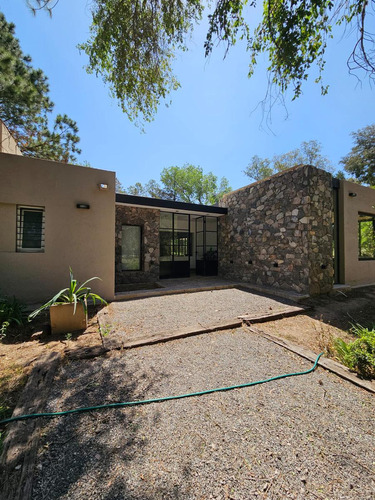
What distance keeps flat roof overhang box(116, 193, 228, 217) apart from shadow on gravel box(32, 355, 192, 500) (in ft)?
18.1

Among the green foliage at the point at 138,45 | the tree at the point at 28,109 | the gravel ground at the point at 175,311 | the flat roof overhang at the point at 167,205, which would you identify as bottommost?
the gravel ground at the point at 175,311

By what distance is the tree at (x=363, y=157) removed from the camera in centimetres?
1420

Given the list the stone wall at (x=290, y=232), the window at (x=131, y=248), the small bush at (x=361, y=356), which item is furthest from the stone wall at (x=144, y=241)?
the small bush at (x=361, y=356)

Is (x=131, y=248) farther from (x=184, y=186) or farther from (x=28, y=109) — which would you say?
(x=184, y=186)

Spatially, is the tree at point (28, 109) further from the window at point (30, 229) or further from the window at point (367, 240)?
the window at point (367, 240)

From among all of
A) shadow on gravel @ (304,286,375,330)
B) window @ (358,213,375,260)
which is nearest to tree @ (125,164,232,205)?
window @ (358,213,375,260)

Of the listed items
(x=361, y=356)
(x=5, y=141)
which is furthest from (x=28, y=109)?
(x=361, y=356)

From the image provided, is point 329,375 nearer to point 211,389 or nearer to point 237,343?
point 237,343

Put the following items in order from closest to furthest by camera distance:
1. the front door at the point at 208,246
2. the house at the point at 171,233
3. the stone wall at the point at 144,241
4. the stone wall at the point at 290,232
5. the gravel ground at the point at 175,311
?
1. the gravel ground at the point at 175,311
2. the house at the point at 171,233
3. the stone wall at the point at 290,232
4. the stone wall at the point at 144,241
5. the front door at the point at 208,246

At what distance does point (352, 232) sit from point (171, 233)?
6538 millimetres

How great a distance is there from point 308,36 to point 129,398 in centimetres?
507

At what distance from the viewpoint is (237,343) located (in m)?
3.12

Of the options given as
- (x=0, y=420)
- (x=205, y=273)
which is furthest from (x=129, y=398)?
(x=205, y=273)

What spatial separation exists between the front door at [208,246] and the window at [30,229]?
6.32 meters
